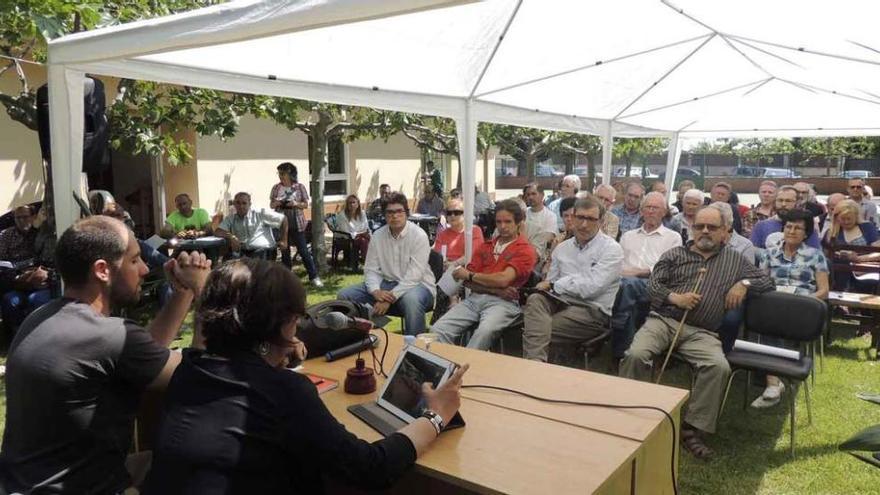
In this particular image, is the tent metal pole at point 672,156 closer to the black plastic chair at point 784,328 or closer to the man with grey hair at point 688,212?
the man with grey hair at point 688,212

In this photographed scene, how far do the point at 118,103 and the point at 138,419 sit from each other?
3932 millimetres

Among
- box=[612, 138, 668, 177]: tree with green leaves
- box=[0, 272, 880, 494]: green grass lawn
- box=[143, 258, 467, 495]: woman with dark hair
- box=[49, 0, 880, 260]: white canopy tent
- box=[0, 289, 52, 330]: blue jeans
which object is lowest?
box=[0, 272, 880, 494]: green grass lawn

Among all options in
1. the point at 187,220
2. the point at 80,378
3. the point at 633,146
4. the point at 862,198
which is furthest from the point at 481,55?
the point at 633,146

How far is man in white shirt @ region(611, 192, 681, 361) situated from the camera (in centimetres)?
459

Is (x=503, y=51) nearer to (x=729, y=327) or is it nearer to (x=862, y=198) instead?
(x=729, y=327)

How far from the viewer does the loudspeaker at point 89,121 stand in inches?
139

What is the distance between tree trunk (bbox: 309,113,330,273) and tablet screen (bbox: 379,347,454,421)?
6.98 meters

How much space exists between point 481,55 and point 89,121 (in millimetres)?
2796

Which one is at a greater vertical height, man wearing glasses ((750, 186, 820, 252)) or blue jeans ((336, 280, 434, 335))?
man wearing glasses ((750, 186, 820, 252))

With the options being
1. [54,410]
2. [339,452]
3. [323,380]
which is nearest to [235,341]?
[339,452]

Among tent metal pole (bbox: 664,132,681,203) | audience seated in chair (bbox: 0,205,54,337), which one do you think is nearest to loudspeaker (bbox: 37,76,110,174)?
audience seated in chair (bbox: 0,205,54,337)

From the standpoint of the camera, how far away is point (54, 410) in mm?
1689

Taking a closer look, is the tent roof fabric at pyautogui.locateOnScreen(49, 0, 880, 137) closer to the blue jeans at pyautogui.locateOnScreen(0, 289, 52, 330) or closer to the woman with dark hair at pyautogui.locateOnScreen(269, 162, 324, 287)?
the blue jeans at pyautogui.locateOnScreen(0, 289, 52, 330)

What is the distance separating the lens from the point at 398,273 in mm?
5059
